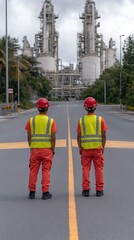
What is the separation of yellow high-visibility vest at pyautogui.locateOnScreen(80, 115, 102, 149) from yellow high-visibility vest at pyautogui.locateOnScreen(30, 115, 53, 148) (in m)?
0.62

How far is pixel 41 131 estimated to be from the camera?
8.00 metres

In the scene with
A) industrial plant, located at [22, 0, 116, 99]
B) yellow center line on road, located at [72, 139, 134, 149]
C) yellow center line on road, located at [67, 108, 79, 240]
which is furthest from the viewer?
industrial plant, located at [22, 0, 116, 99]

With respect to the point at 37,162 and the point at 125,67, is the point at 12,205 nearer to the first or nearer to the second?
the point at 37,162

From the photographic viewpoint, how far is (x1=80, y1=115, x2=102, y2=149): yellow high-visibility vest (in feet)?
26.6

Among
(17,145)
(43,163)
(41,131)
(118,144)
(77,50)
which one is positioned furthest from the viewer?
(77,50)

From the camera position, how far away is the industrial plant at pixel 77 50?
16571cm

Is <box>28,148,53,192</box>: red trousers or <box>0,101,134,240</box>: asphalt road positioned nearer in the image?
<box>0,101,134,240</box>: asphalt road

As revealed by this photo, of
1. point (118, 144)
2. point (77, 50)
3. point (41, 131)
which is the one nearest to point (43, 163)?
point (41, 131)

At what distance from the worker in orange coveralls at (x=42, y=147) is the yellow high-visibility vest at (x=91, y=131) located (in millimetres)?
Result: 553

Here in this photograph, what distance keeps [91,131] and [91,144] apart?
9.2 inches

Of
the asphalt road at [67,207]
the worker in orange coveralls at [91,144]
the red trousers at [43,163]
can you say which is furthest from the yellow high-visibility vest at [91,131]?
the asphalt road at [67,207]

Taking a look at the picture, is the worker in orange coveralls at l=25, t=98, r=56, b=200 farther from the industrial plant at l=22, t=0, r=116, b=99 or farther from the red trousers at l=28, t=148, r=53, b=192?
the industrial plant at l=22, t=0, r=116, b=99

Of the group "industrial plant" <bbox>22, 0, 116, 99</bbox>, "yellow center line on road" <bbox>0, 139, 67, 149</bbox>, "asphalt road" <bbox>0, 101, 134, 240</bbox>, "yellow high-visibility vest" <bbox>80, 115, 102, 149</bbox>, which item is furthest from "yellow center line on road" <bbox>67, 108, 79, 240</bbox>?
"industrial plant" <bbox>22, 0, 116, 99</bbox>

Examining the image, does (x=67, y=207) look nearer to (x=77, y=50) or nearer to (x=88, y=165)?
(x=88, y=165)
